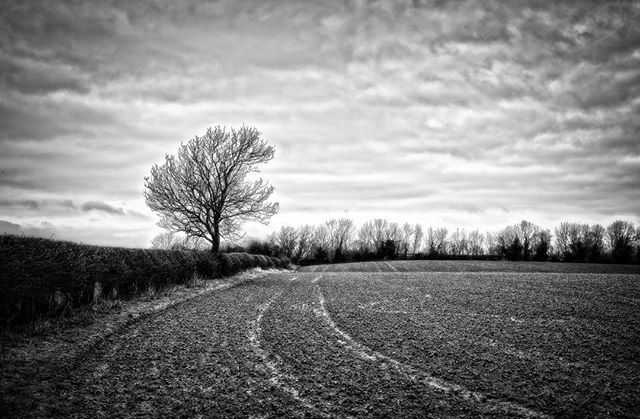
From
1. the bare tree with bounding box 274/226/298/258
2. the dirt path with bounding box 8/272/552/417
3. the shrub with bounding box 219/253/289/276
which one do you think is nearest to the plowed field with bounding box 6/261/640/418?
the dirt path with bounding box 8/272/552/417

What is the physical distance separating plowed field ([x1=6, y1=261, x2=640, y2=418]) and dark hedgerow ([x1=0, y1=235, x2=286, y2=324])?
7.15 ft

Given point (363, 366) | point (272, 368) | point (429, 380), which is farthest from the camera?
point (363, 366)

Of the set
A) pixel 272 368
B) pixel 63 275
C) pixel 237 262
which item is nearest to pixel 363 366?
pixel 272 368

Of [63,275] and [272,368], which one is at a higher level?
[63,275]

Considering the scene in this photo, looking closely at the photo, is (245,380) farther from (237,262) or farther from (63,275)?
(237,262)

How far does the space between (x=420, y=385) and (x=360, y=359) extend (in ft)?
4.81

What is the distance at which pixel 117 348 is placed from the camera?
695cm

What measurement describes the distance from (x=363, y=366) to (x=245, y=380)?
2.14m

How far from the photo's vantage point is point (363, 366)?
20.1 feet

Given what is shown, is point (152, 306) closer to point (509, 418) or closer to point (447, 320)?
point (447, 320)

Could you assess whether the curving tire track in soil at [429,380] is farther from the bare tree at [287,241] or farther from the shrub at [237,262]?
the bare tree at [287,241]

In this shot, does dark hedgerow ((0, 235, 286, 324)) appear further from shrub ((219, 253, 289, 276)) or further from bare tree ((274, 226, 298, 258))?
bare tree ((274, 226, 298, 258))

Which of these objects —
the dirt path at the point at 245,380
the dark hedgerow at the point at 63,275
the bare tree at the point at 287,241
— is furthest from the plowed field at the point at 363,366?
the bare tree at the point at 287,241

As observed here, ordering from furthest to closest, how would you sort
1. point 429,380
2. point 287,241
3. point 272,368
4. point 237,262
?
point 287,241 < point 237,262 < point 272,368 < point 429,380
